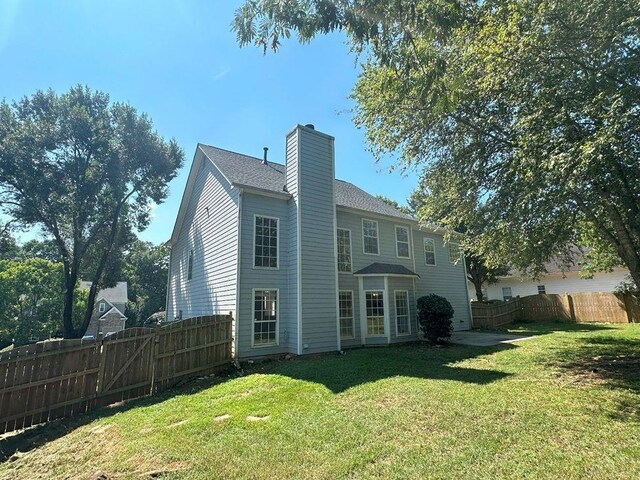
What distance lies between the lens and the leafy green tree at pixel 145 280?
38344 millimetres

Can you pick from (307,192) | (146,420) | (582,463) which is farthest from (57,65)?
(582,463)

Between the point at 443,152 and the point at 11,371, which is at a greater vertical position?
the point at 443,152

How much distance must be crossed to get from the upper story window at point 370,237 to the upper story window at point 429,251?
3.35 meters

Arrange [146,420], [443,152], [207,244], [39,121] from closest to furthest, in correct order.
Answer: [146,420] < [443,152] < [207,244] < [39,121]

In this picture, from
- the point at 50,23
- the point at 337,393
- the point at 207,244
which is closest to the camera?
the point at 337,393

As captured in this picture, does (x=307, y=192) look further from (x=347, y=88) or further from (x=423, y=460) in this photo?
(x=423, y=460)

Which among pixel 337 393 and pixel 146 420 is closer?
pixel 146 420

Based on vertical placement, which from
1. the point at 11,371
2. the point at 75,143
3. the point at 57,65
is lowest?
the point at 11,371

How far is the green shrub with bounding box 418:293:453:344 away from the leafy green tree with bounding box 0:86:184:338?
20.1 meters

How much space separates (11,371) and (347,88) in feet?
35.0

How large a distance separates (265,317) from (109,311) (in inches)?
1269

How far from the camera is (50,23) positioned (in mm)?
7953

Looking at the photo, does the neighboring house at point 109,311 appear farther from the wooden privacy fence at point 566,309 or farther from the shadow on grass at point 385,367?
the wooden privacy fence at point 566,309

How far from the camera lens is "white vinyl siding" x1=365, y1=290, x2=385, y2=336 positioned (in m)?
12.9
